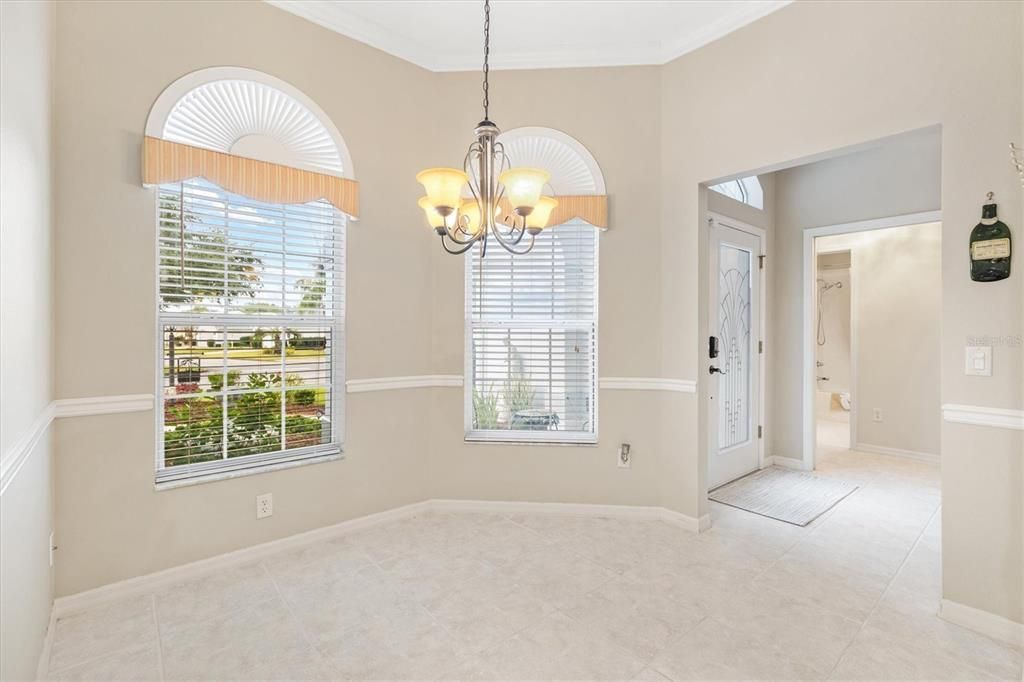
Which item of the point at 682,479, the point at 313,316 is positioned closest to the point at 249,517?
the point at 313,316

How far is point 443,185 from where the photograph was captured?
1.83 metres

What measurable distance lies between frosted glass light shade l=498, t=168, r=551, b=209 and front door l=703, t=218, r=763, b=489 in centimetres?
229

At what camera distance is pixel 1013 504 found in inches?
76.5

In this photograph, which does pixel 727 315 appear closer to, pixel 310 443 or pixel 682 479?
pixel 682 479

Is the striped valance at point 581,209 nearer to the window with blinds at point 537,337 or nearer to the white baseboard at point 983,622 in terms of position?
the window with blinds at point 537,337

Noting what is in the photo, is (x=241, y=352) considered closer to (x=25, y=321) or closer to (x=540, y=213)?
(x=25, y=321)

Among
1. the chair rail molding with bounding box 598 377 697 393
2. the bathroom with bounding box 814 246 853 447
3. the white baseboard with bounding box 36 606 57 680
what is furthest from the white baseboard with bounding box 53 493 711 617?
the bathroom with bounding box 814 246 853 447

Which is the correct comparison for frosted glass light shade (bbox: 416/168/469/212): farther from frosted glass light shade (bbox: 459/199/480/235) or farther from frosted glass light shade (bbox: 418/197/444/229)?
frosted glass light shade (bbox: 459/199/480/235)

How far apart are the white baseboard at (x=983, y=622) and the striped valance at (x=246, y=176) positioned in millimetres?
3534

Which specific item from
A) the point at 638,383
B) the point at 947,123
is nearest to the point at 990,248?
the point at 947,123

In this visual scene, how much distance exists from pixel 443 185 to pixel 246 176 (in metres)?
1.34

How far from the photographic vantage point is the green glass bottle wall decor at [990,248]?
6.31ft

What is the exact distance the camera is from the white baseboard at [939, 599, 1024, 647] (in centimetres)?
194

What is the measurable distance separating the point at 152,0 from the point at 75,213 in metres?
1.10
